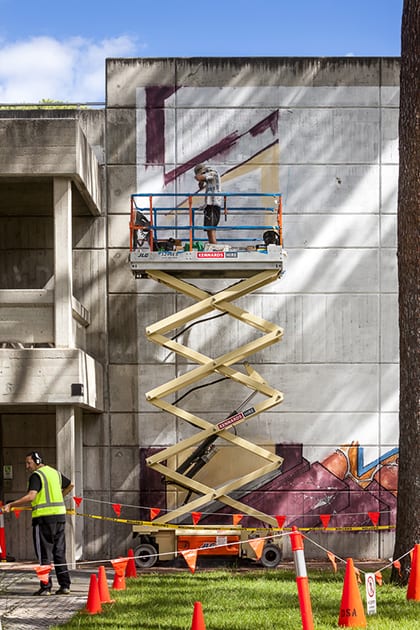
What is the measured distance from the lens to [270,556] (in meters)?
18.1

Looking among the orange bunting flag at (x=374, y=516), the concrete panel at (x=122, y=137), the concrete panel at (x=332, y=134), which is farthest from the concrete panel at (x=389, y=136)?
the orange bunting flag at (x=374, y=516)

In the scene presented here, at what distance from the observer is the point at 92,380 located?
18766 mm

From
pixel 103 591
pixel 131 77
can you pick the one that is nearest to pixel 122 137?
pixel 131 77

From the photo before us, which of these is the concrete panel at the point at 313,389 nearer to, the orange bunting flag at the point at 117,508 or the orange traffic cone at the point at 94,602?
the orange bunting flag at the point at 117,508

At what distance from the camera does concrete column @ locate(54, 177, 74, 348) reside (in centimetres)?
1738

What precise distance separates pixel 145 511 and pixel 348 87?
9.15 meters

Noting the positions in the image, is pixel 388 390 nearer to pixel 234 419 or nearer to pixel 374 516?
pixel 374 516

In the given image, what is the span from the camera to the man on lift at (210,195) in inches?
730

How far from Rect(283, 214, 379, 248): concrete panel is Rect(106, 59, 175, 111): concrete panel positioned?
3.68 m

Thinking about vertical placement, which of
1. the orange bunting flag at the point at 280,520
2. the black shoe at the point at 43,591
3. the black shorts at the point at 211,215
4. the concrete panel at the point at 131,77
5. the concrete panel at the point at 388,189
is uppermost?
the concrete panel at the point at 131,77

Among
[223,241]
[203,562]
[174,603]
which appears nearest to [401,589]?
[174,603]

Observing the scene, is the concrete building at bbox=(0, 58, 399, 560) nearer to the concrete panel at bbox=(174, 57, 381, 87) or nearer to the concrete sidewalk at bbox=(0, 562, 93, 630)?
the concrete panel at bbox=(174, 57, 381, 87)

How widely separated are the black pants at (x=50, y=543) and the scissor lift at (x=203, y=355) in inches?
161

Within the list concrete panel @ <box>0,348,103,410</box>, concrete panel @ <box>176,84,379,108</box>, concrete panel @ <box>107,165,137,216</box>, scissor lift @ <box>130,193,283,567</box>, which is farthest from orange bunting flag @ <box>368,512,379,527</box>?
concrete panel @ <box>176,84,379,108</box>
